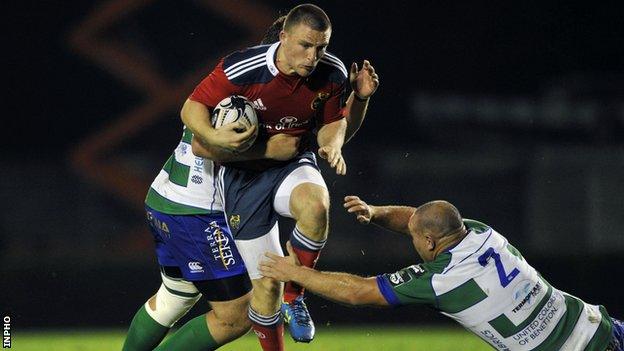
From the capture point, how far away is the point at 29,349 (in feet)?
23.2

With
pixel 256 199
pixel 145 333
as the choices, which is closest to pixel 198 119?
pixel 256 199

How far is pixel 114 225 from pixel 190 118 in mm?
3919

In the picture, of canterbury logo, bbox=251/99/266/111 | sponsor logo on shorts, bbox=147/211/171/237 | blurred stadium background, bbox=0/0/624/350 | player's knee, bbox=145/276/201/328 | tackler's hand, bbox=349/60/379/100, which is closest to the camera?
canterbury logo, bbox=251/99/266/111

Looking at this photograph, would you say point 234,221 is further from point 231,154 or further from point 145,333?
point 145,333

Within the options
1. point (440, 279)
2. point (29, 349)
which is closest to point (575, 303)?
point (440, 279)

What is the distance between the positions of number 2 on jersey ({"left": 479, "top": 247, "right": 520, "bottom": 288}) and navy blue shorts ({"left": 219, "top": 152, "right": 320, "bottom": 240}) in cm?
103

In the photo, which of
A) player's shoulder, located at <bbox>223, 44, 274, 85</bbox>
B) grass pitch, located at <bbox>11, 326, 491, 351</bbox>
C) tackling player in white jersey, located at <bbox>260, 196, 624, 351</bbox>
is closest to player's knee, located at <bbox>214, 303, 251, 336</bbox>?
tackling player in white jersey, located at <bbox>260, 196, 624, 351</bbox>

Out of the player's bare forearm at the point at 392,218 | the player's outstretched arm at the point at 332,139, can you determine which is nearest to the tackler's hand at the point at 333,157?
the player's outstretched arm at the point at 332,139

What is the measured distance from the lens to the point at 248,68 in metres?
5.04

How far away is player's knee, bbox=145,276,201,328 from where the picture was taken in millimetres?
5883

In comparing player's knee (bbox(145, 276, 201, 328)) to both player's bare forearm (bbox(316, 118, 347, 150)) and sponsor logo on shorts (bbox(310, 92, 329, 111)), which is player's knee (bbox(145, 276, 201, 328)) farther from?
sponsor logo on shorts (bbox(310, 92, 329, 111))

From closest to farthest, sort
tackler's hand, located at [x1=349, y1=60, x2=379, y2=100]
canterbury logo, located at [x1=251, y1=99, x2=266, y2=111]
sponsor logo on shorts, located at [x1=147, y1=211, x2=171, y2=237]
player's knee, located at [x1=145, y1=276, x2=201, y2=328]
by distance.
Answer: canterbury logo, located at [x1=251, y1=99, x2=266, y2=111]
tackler's hand, located at [x1=349, y1=60, x2=379, y2=100]
sponsor logo on shorts, located at [x1=147, y1=211, x2=171, y2=237]
player's knee, located at [x1=145, y1=276, x2=201, y2=328]

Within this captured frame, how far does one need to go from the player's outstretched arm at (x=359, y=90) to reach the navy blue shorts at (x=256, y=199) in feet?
1.34

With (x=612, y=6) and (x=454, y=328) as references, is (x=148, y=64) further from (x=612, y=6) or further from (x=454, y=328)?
(x=612, y=6)
